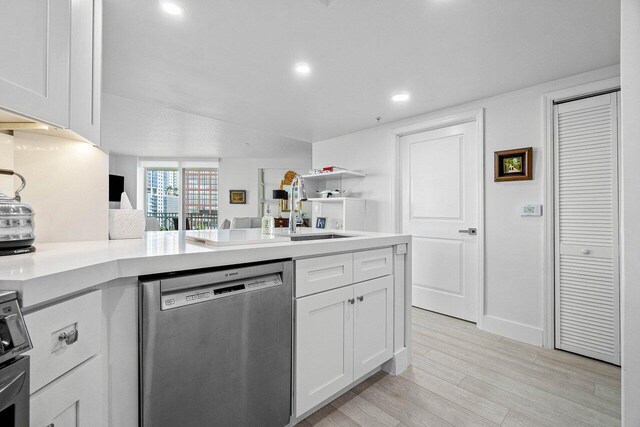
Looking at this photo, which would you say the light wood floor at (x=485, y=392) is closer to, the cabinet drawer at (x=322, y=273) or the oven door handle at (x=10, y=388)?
the cabinet drawer at (x=322, y=273)

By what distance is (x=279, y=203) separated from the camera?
7328 mm

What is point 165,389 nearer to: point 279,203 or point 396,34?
point 396,34

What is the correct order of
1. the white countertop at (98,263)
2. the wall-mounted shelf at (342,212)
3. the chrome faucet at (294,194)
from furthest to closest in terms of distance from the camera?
1. the wall-mounted shelf at (342,212)
2. the chrome faucet at (294,194)
3. the white countertop at (98,263)

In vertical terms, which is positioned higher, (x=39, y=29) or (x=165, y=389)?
(x=39, y=29)

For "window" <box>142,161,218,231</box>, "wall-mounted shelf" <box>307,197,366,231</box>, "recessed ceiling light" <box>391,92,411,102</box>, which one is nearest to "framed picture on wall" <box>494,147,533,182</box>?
"recessed ceiling light" <box>391,92,411,102</box>

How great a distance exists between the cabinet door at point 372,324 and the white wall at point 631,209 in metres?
1.04

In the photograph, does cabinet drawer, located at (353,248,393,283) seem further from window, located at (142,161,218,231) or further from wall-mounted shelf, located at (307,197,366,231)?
window, located at (142,161,218,231)

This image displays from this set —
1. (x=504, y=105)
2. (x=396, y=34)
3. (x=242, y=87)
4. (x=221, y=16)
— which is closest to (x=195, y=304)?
(x=221, y=16)

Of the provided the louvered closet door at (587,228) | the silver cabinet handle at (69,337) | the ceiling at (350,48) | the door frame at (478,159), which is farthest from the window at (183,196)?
the silver cabinet handle at (69,337)

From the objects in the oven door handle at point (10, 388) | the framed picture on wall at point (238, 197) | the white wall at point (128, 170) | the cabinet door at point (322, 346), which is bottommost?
the cabinet door at point (322, 346)

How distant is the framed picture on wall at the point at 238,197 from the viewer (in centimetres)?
750

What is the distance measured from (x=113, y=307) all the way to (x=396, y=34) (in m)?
2.07

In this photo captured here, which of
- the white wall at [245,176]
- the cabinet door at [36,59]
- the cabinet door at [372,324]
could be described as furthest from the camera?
the white wall at [245,176]

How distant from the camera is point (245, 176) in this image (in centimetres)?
752
